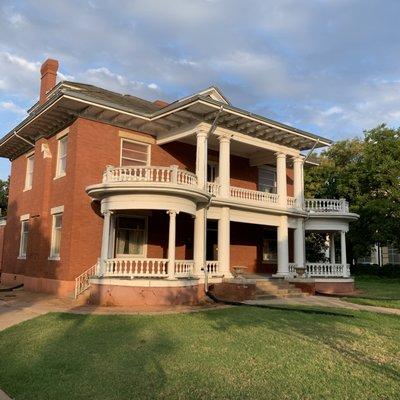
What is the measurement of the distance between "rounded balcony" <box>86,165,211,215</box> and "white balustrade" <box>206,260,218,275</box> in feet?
9.46

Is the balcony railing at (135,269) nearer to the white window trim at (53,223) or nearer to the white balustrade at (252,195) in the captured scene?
the white window trim at (53,223)

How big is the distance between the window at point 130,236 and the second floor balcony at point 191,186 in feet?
7.61

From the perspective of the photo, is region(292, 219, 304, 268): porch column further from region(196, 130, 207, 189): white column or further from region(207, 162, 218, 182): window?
region(196, 130, 207, 189): white column

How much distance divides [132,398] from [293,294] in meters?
15.0

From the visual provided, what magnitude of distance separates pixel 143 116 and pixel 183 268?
6849 mm

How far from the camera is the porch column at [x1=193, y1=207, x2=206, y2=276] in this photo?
1792 centimetres

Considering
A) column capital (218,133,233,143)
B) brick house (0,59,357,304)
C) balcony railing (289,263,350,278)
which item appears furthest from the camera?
balcony railing (289,263,350,278)

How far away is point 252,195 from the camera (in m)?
21.5

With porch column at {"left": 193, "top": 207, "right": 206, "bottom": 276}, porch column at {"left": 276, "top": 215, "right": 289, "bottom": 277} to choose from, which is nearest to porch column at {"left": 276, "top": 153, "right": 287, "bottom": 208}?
porch column at {"left": 276, "top": 215, "right": 289, "bottom": 277}

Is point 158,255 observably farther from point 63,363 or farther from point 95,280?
point 63,363

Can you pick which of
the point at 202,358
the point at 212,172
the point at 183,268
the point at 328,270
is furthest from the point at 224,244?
the point at 202,358

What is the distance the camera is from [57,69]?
77.0 ft

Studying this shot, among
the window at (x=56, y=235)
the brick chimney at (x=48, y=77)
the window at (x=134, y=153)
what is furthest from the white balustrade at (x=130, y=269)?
the brick chimney at (x=48, y=77)

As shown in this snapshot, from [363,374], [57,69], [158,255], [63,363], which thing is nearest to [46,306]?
[158,255]
